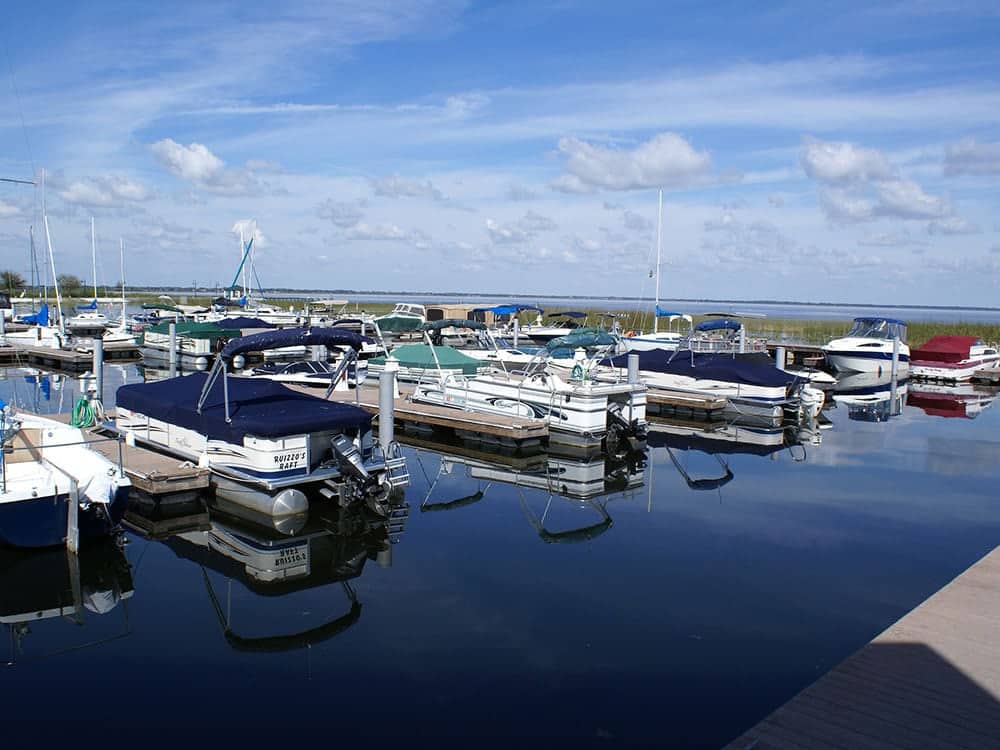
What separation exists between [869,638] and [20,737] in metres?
8.39

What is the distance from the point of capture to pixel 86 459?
38.7 ft

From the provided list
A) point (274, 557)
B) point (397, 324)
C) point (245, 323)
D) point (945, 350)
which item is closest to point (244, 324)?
point (245, 323)

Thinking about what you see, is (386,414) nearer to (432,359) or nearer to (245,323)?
(432,359)

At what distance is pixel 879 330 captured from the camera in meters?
39.6

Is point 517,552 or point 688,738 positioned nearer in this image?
point 688,738

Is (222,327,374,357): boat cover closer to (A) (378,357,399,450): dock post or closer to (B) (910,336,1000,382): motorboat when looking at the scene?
(A) (378,357,399,450): dock post

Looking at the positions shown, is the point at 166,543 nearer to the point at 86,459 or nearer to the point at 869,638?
the point at 86,459

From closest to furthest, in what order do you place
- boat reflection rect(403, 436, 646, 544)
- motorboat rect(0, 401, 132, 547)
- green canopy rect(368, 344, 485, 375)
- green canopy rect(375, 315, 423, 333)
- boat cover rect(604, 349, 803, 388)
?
motorboat rect(0, 401, 132, 547)
boat reflection rect(403, 436, 646, 544)
green canopy rect(368, 344, 485, 375)
boat cover rect(604, 349, 803, 388)
green canopy rect(375, 315, 423, 333)

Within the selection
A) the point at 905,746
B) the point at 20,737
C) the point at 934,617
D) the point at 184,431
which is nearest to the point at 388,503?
the point at 184,431

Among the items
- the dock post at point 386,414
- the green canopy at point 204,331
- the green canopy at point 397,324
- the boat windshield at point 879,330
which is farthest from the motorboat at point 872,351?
the dock post at point 386,414

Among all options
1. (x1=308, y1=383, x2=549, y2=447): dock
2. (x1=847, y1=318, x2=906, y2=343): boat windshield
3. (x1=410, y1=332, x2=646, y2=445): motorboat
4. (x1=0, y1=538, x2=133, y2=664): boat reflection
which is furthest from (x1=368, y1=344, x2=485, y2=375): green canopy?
(x1=847, y1=318, x2=906, y2=343): boat windshield

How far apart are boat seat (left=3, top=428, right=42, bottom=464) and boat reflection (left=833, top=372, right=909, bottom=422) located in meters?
22.5

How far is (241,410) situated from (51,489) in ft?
11.1

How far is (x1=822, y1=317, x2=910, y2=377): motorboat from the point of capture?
36719 millimetres
